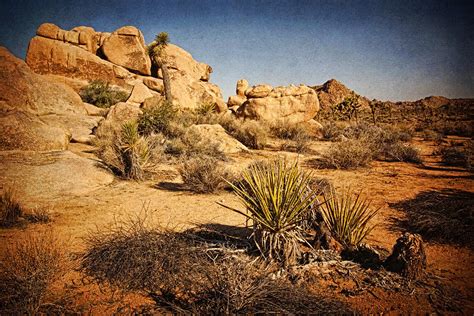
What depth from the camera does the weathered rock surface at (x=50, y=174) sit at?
5359 mm

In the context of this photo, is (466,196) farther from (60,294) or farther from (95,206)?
(95,206)

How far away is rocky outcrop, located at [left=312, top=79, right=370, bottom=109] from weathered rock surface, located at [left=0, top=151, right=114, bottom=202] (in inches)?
2273

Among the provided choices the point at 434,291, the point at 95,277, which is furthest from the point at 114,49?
the point at 434,291

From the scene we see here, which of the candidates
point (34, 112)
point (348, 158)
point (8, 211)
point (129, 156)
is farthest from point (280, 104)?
point (8, 211)

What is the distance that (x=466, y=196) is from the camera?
514 cm

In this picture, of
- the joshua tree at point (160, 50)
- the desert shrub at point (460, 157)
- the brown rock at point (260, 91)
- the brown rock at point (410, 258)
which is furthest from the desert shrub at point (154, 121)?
the desert shrub at point (460, 157)

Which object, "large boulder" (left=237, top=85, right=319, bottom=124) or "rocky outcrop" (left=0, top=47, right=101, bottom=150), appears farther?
"large boulder" (left=237, top=85, right=319, bottom=124)

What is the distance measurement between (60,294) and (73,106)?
13922mm

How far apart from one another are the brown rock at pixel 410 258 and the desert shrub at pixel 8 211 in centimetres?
567

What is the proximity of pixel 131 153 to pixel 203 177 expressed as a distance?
248cm

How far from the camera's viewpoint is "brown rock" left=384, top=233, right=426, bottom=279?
2.51m

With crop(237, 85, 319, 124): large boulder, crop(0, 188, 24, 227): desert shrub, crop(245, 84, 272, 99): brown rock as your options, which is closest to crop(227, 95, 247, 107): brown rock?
crop(237, 85, 319, 124): large boulder

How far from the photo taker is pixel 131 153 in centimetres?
702

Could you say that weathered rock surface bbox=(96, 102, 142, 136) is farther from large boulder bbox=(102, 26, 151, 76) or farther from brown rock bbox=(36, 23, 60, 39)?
brown rock bbox=(36, 23, 60, 39)
